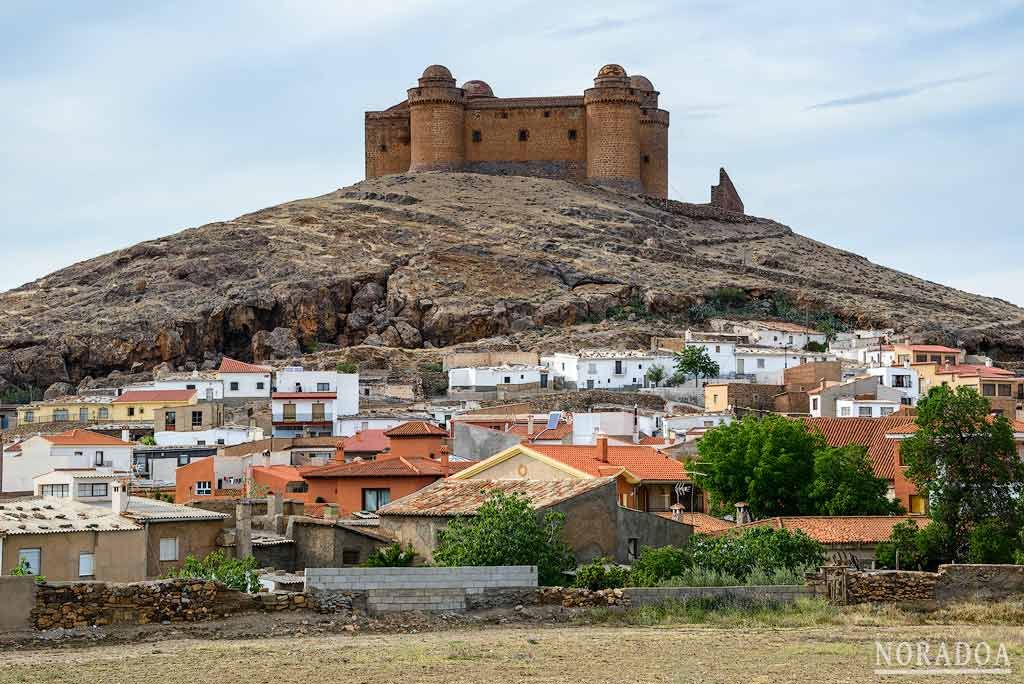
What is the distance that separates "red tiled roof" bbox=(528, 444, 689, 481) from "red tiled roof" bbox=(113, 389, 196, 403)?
34793 millimetres

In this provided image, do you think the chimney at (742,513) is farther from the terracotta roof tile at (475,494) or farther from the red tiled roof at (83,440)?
the red tiled roof at (83,440)

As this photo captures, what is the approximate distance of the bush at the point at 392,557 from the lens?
25.4m

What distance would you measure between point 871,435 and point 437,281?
6154cm

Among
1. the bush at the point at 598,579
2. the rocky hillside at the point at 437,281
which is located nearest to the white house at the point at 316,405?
the rocky hillside at the point at 437,281

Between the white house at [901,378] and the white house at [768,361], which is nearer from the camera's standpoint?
the white house at [901,378]

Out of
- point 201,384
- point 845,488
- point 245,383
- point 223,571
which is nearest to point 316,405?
point 245,383

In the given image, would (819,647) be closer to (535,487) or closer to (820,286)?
(535,487)

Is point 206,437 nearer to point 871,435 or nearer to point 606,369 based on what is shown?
point 606,369

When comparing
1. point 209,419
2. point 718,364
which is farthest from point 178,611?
point 718,364

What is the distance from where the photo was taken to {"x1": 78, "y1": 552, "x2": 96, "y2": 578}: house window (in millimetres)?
26441

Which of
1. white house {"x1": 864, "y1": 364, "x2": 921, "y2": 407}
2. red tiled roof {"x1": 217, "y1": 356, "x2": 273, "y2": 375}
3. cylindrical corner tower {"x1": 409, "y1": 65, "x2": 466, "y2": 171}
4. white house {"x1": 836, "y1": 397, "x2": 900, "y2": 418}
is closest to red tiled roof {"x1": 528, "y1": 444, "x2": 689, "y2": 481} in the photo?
white house {"x1": 836, "y1": 397, "x2": 900, "y2": 418}

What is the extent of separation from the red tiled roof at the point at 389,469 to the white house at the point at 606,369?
4045 cm

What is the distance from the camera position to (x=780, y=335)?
8900 cm

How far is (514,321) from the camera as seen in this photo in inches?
3762
